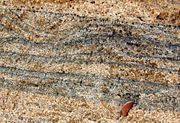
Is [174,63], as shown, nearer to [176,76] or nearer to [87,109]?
[176,76]

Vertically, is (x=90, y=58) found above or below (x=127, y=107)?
above

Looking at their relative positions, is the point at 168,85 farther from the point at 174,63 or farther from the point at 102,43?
the point at 102,43

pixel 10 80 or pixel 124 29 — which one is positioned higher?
pixel 124 29

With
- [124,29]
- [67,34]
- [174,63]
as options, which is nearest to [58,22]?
[67,34]

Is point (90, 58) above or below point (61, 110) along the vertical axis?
above

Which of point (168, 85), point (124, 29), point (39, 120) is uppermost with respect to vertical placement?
point (124, 29)

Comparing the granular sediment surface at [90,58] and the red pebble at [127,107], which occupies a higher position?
the granular sediment surface at [90,58]

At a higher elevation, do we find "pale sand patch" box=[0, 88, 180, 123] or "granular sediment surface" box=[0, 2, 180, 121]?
"granular sediment surface" box=[0, 2, 180, 121]

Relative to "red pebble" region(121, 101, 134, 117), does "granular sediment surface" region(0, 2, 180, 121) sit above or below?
above
